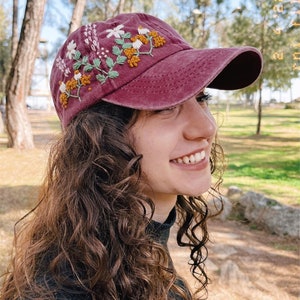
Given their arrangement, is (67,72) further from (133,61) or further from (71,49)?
(133,61)

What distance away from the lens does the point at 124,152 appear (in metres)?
1.06

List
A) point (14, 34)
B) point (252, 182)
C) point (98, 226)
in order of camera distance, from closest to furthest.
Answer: point (98, 226)
point (252, 182)
point (14, 34)

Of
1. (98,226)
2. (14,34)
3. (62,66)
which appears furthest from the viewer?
(14,34)

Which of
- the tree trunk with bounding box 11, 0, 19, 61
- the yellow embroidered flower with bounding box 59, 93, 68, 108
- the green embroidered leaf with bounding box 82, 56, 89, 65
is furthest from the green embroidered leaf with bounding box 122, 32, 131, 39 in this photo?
the tree trunk with bounding box 11, 0, 19, 61

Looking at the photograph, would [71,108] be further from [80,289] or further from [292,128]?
[292,128]

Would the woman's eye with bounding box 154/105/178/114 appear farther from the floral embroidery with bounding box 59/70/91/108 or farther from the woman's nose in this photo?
the floral embroidery with bounding box 59/70/91/108

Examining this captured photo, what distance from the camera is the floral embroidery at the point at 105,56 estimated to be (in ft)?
3.48

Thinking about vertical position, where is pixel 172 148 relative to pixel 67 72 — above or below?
below

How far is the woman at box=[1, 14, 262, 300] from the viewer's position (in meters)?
1.02

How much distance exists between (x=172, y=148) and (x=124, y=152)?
12cm

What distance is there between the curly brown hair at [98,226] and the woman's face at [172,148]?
3 cm

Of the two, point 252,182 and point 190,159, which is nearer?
point 190,159

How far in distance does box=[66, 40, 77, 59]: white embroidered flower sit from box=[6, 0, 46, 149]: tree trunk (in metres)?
7.50

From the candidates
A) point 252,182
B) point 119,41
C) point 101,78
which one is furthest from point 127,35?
point 252,182
